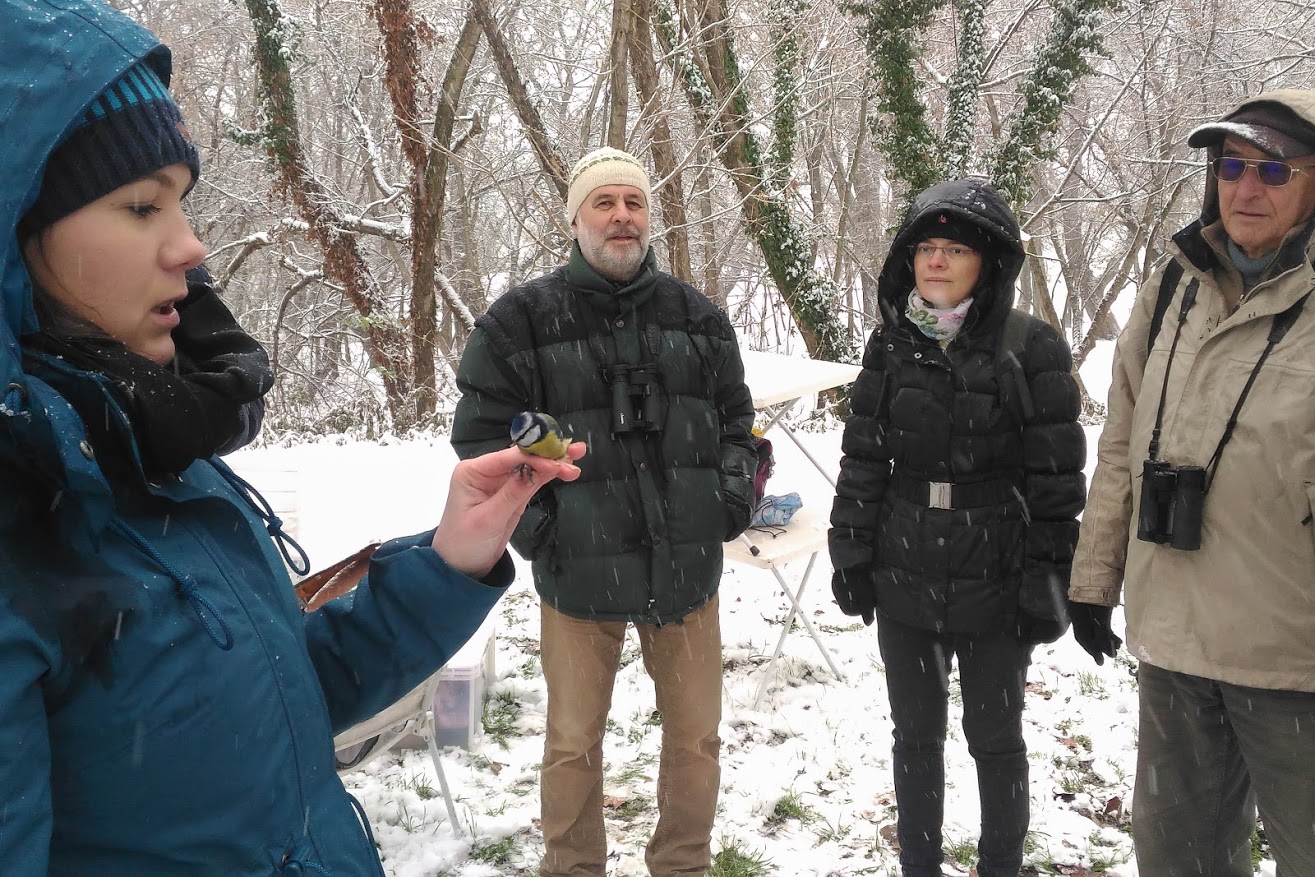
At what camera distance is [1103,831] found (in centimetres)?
335

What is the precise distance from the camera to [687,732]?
2.95 metres

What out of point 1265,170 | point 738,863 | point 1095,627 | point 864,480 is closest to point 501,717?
point 738,863

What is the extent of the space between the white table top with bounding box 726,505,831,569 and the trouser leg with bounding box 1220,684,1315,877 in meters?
1.95

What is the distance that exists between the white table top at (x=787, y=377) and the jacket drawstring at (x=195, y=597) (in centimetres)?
318

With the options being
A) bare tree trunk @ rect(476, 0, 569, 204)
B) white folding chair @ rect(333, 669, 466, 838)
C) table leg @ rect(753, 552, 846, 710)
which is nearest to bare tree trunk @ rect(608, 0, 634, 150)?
bare tree trunk @ rect(476, 0, 569, 204)

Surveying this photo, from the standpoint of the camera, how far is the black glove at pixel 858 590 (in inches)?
114

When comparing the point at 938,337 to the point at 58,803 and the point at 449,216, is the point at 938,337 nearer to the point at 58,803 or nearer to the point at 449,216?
the point at 58,803

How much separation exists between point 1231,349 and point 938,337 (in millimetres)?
813

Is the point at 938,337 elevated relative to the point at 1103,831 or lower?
elevated

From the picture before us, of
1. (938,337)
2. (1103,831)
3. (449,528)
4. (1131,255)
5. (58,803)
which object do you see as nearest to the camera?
(58,803)

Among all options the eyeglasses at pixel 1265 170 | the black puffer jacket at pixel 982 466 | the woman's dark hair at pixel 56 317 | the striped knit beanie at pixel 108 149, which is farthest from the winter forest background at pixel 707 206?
the striped knit beanie at pixel 108 149

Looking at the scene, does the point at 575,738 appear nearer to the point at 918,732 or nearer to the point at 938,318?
the point at 918,732

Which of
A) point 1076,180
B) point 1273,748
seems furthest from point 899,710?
point 1076,180

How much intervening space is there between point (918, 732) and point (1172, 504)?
1.10m
